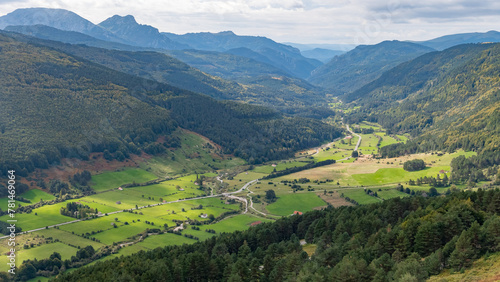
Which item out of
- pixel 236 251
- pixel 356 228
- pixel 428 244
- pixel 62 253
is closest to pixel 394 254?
pixel 428 244

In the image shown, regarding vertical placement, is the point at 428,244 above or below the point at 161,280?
above

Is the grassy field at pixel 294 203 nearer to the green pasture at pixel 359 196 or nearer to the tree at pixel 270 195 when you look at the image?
the tree at pixel 270 195

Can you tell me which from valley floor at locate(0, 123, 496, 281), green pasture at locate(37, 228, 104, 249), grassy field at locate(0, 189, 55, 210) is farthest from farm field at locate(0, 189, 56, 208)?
green pasture at locate(37, 228, 104, 249)

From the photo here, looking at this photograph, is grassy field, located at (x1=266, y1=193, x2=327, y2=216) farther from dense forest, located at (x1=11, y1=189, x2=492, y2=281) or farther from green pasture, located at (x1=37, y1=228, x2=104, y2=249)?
green pasture, located at (x1=37, y1=228, x2=104, y2=249)

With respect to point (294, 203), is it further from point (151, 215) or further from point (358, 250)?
point (358, 250)

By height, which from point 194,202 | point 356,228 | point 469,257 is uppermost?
point 469,257

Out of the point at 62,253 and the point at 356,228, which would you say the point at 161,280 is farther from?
the point at 62,253

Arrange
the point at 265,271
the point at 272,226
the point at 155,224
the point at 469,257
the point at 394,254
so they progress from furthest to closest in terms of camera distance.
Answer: the point at 155,224
the point at 272,226
the point at 265,271
the point at 394,254
the point at 469,257
